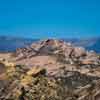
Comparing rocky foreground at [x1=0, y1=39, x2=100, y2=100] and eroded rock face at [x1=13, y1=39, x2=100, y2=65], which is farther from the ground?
eroded rock face at [x1=13, y1=39, x2=100, y2=65]

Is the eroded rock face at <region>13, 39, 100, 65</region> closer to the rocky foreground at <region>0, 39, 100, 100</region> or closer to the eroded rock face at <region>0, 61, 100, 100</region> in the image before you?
the rocky foreground at <region>0, 39, 100, 100</region>

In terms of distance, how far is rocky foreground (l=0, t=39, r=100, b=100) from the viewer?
135 feet

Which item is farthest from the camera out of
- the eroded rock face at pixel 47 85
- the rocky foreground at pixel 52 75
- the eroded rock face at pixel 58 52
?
the eroded rock face at pixel 58 52

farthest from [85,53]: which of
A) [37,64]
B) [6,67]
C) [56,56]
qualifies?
[6,67]

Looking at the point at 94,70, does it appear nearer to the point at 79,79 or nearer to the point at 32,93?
the point at 79,79

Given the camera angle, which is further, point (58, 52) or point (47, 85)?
point (58, 52)

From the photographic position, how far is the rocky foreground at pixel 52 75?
4103 centimetres

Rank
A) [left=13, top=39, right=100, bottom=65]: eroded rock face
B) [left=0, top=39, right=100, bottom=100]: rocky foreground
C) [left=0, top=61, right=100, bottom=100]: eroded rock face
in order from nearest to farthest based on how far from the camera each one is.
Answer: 1. [left=0, top=61, right=100, bottom=100]: eroded rock face
2. [left=0, top=39, right=100, bottom=100]: rocky foreground
3. [left=13, top=39, right=100, bottom=65]: eroded rock face

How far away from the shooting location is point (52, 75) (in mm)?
44469

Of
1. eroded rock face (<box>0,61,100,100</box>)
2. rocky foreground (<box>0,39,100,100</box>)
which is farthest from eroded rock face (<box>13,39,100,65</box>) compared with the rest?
eroded rock face (<box>0,61,100,100</box>)

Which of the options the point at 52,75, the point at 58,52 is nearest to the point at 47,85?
the point at 52,75

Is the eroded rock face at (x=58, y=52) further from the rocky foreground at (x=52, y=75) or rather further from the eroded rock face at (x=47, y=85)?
the eroded rock face at (x=47, y=85)

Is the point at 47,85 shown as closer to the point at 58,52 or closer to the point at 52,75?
the point at 52,75

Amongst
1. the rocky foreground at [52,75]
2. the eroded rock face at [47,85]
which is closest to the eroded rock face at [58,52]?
the rocky foreground at [52,75]
